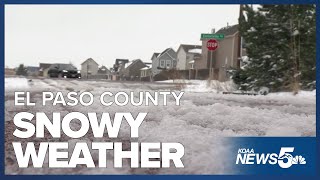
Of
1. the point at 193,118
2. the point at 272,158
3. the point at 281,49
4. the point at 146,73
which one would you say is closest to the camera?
the point at 272,158

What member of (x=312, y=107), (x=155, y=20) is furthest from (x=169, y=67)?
(x=312, y=107)

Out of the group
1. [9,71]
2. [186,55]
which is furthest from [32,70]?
[186,55]

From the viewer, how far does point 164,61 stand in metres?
2.57

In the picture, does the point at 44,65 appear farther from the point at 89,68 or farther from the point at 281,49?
the point at 281,49

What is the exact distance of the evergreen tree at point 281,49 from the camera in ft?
8.25

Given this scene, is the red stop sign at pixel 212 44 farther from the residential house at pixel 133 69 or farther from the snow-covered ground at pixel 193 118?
the residential house at pixel 133 69

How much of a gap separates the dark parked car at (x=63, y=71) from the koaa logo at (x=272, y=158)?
40.8 inches

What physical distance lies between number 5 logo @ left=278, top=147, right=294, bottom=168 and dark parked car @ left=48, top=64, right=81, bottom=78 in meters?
1.19

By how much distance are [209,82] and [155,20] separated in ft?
1.86

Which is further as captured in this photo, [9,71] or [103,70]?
[103,70]

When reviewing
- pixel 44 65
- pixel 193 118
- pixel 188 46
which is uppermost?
pixel 188 46

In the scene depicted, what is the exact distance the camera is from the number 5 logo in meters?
2.10

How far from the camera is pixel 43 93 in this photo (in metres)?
2.23

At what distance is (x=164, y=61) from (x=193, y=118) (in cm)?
40
